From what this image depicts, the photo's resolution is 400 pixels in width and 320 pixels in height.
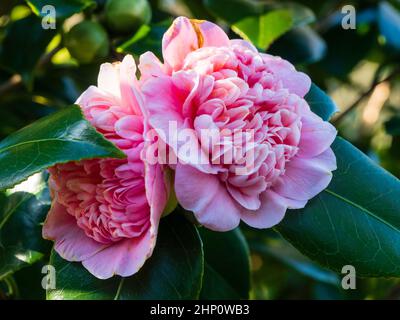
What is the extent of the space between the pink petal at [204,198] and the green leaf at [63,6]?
0.42m

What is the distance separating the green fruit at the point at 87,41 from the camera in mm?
1117

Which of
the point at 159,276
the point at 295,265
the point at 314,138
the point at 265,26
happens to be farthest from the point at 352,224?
the point at 295,265

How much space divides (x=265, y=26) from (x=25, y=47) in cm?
44

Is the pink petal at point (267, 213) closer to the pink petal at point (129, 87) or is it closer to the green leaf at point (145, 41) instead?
the pink petal at point (129, 87)

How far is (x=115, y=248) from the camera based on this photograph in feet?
2.61

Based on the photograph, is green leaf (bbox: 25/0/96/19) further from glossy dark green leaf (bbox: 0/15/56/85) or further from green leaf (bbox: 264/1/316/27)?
green leaf (bbox: 264/1/316/27)

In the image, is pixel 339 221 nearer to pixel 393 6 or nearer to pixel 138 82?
pixel 138 82

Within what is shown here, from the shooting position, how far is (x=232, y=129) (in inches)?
29.6

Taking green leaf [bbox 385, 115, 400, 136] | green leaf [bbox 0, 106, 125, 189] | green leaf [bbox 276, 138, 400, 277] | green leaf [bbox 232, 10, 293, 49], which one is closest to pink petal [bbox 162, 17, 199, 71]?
green leaf [bbox 0, 106, 125, 189]

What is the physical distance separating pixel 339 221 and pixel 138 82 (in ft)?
1.00

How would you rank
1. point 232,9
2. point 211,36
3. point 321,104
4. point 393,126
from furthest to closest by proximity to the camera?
point 393,126, point 232,9, point 321,104, point 211,36

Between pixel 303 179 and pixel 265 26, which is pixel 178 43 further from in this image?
pixel 265 26

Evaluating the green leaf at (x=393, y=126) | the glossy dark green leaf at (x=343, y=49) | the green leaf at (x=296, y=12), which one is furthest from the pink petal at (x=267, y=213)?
the glossy dark green leaf at (x=343, y=49)
